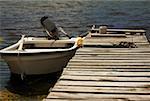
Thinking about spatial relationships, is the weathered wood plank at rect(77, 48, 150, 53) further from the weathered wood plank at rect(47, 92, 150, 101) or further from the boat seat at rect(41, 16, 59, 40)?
the weathered wood plank at rect(47, 92, 150, 101)

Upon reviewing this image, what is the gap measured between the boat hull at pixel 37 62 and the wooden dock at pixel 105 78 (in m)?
3.65

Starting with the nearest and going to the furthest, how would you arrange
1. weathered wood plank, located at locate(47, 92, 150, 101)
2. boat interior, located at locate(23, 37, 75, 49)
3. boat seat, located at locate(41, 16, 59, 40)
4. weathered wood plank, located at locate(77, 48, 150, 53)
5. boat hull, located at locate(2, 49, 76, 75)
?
weathered wood plank, located at locate(47, 92, 150, 101) < weathered wood plank, located at locate(77, 48, 150, 53) < boat hull, located at locate(2, 49, 76, 75) < boat interior, located at locate(23, 37, 75, 49) < boat seat, located at locate(41, 16, 59, 40)

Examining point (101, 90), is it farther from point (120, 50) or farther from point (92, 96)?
point (120, 50)

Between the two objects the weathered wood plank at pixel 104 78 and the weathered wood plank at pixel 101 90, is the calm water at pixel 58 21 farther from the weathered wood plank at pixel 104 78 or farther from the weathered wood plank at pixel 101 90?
the weathered wood plank at pixel 101 90

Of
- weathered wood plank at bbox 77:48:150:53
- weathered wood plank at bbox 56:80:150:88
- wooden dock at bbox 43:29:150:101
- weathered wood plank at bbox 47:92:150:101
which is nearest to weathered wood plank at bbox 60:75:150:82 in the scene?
wooden dock at bbox 43:29:150:101

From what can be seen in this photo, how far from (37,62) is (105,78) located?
7436 mm

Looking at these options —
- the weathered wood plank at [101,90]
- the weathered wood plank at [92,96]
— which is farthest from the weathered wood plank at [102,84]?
the weathered wood plank at [92,96]

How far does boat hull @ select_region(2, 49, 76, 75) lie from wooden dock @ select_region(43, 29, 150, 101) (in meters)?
3.65

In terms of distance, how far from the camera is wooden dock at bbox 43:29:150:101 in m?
6.62

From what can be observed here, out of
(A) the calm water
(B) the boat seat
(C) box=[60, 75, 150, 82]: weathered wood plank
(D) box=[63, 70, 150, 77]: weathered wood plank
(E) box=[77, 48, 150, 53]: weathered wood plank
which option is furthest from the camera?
(A) the calm water

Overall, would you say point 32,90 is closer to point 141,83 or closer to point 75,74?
point 75,74

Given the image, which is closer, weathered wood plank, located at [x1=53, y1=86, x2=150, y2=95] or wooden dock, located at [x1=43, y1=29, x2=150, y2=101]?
wooden dock, located at [x1=43, y1=29, x2=150, y2=101]

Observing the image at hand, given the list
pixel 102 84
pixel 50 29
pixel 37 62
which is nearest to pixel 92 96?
pixel 102 84

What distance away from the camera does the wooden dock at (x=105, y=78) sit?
21.7 feet
